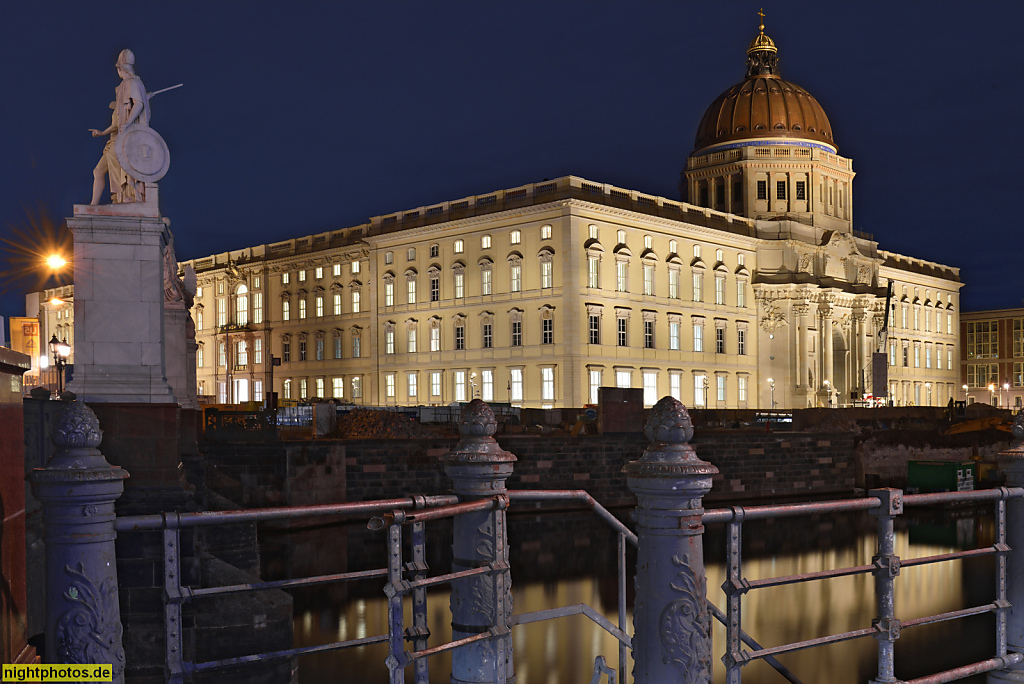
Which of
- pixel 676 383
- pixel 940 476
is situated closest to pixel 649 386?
pixel 676 383

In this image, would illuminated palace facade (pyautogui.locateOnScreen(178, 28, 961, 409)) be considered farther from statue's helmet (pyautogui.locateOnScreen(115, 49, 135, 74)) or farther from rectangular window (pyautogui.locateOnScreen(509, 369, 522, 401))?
statue's helmet (pyautogui.locateOnScreen(115, 49, 135, 74))

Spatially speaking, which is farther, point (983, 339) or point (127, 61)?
point (983, 339)

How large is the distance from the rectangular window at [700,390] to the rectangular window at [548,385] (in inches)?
487

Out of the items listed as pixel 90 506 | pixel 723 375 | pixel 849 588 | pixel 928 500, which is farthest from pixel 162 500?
pixel 723 375

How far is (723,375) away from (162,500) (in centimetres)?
6211

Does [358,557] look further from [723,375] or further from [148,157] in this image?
[723,375]

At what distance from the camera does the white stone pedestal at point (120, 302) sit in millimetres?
12320

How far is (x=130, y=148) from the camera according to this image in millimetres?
12828

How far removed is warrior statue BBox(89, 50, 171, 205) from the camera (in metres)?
12.8

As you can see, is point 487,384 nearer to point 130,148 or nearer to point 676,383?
point 676,383

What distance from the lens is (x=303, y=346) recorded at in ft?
260

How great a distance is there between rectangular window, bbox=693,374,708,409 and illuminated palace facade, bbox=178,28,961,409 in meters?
0.14

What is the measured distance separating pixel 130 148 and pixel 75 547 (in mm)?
9802

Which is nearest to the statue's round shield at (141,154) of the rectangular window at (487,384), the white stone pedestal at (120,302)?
the white stone pedestal at (120,302)
